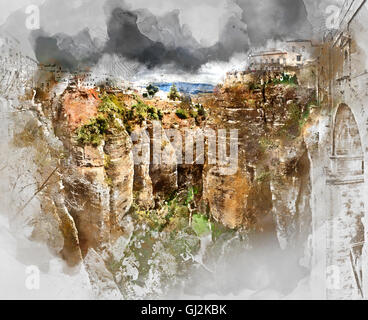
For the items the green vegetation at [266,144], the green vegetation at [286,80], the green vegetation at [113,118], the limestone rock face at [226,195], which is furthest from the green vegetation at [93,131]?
the green vegetation at [286,80]

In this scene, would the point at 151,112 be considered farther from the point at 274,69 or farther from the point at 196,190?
the point at 274,69

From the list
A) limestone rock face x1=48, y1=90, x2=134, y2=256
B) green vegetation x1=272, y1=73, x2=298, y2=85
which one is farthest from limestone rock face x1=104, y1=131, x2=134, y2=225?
green vegetation x1=272, y1=73, x2=298, y2=85

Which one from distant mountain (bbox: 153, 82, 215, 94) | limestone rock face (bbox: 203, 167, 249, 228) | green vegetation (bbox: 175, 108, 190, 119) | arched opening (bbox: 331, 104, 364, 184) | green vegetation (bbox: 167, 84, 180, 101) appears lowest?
limestone rock face (bbox: 203, 167, 249, 228)

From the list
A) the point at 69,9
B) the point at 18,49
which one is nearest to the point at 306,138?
the point at 69,9

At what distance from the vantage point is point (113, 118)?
313 cm

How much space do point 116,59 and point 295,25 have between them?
1.47m

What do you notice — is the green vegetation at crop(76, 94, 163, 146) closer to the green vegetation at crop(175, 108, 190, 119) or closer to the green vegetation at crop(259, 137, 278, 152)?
the green vegetation at crop(175, 108, 190, 119)

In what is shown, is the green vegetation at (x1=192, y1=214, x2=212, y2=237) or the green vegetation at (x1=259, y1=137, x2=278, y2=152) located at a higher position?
the green vegetation at (x1=259, y1=137, x2=278, y2=152)

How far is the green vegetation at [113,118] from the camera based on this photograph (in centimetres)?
311

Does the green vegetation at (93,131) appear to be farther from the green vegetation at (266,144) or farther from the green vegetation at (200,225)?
the green vegetation at (266,144)

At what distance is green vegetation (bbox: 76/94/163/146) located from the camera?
10.2ft

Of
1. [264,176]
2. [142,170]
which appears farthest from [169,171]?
[264,176]

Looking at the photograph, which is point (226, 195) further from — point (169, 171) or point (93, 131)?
point (93, 131)

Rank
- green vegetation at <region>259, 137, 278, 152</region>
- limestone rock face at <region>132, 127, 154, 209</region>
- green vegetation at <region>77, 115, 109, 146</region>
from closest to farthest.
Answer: green vegetation at <region>77, 115, 109, 146</region> < limestone rock face at <region>132, 127, 154, 209</region> < green vegetation at <region>259, 137, 278, 152</region>
